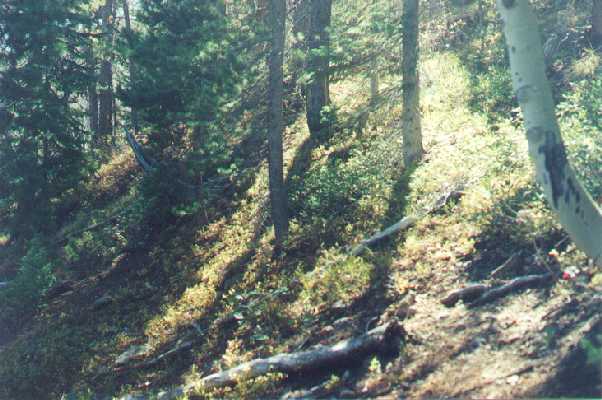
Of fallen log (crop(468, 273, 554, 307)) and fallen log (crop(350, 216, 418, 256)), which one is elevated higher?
fallen log (crop(350, 216, 418, 256))

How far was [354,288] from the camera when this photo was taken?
11141 millimetres

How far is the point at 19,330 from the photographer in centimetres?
1633

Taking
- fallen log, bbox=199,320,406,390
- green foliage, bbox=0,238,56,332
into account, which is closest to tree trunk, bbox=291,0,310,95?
fallen log, bbox=199,320,406,390

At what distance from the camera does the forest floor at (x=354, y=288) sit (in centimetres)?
759

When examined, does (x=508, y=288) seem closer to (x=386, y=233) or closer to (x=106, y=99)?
(x=386, y=233)

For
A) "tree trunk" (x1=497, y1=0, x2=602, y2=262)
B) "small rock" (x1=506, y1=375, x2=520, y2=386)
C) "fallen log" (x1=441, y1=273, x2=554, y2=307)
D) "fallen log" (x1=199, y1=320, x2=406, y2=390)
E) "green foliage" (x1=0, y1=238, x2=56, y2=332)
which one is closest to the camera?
"small rock" (x1=506, y1=375, x2=520, y2=386)

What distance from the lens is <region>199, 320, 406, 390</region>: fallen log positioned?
862 centimetres

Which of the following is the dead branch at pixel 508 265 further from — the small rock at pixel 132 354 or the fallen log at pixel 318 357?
the small rock at pixel 132 354

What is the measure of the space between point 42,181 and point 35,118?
192 cm

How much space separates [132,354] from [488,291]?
745 cm

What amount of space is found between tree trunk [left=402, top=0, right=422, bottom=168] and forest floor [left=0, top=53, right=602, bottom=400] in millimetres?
372

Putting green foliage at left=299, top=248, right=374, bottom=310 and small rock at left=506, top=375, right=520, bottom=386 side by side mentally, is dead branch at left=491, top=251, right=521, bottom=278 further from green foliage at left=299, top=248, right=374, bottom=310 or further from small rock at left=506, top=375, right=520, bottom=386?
small rock at left=506, top=375, right=520, bottom=386

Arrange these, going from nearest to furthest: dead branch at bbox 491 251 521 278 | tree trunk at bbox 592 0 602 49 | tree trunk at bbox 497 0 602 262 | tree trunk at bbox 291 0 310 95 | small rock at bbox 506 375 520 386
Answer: small rock at bbox 506 375 520 386
tree trunk at bbox 497 0 602 262
dead branch at bbox 491 251 521 278
tree trunk at bbox 291 0 310 95
tree trunk at bbox 592 0 602 49

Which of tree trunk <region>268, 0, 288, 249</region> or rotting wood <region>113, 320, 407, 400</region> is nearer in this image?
rotting wood <region>113, 320, 407, 400</region>
